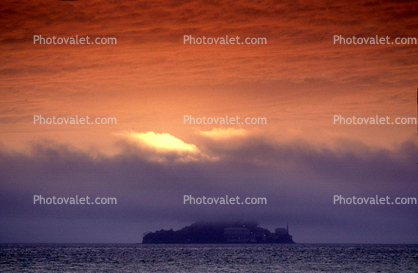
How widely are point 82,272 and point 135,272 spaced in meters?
7.77

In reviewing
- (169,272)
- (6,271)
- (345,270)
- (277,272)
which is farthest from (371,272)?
(6,271)

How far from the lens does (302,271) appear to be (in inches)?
2714

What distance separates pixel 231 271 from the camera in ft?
224

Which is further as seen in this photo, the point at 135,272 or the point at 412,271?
the point at 412,271

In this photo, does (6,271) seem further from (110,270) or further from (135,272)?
(135,272)

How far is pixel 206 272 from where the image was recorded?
6619 cm

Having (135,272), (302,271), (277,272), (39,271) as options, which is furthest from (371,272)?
(39,271)

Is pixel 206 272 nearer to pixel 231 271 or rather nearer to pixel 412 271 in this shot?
pixel 231 271

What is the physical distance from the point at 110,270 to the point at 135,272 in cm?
518

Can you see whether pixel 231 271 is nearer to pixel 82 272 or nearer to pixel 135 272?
pixel 135 272

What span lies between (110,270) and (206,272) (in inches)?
602

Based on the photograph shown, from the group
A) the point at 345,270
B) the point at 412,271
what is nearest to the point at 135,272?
the point at 345,270

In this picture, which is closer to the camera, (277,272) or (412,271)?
(277,272)

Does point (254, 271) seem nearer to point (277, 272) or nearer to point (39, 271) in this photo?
point (277, 272)
